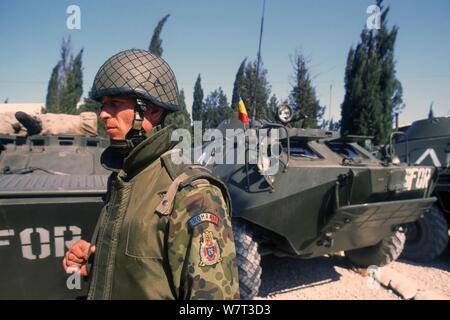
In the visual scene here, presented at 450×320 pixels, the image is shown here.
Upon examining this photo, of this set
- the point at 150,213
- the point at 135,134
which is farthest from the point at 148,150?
the point at 150,213

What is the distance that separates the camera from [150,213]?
1.31m

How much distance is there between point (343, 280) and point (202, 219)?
413cm

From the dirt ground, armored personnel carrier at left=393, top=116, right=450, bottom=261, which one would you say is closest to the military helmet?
the dirt ground

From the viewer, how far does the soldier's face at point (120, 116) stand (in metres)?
1.47

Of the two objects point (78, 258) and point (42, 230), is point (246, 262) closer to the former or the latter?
point (42, 230)

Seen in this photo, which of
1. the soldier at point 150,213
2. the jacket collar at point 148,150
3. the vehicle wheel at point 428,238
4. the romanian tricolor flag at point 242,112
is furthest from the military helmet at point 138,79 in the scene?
the vehicle wheel at point 428,238

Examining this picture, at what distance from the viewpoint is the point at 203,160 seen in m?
4.71

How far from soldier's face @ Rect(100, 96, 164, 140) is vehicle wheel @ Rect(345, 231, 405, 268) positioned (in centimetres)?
422

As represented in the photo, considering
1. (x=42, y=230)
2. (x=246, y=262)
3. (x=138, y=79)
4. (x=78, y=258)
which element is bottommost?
(x=246, y=262)

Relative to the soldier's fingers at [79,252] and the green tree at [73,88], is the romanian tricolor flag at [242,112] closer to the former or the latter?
the soldier's fingers at [79,252]
